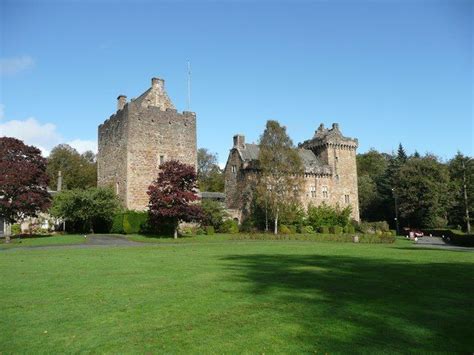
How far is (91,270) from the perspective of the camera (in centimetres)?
1498

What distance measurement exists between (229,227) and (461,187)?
132 ft

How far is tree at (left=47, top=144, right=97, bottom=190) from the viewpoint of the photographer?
7038 centimetres

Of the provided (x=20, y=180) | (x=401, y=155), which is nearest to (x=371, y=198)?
(x=401, y=155)

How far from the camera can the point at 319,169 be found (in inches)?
2387

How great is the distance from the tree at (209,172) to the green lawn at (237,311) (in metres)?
68.8

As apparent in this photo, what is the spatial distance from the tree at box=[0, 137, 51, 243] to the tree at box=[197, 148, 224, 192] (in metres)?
47.8

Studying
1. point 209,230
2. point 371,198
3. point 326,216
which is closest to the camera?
point 209,230

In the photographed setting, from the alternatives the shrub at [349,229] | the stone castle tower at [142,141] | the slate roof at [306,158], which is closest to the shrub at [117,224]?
the stone castle tower at [142,141]

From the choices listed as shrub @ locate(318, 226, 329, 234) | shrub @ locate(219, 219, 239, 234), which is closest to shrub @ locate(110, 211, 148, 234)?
shrub @ locate(219, 219, 239, 234)

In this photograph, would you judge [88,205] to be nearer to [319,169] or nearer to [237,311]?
[319,169]

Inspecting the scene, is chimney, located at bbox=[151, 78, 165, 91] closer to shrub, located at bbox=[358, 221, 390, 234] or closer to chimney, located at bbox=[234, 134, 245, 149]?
chimney, located at bbox=[234, 134, 245, 149]

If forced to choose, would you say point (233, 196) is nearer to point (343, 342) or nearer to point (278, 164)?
point (278, 164)

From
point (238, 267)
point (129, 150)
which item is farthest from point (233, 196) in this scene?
point (238, 267)

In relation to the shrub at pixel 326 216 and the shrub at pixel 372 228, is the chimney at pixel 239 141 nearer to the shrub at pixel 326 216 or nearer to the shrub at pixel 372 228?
the shrub at pixel 326 216
